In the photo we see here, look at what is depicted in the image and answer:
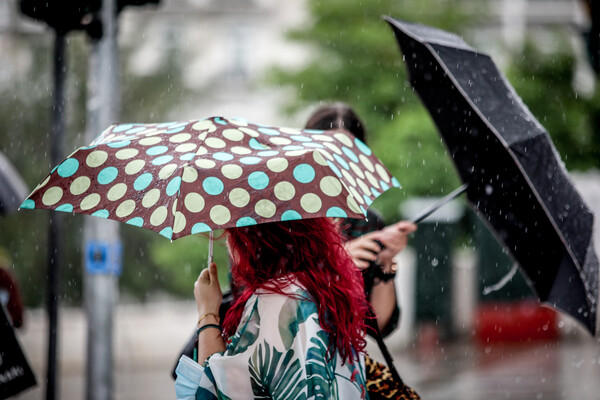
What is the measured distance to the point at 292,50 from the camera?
101 ft

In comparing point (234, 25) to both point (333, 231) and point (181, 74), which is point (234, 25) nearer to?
point (181, 74)

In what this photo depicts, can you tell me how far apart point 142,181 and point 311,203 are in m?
0.57

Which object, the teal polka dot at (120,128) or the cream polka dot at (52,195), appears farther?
the teal polka dot at (120,128)

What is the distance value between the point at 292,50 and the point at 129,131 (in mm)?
28181

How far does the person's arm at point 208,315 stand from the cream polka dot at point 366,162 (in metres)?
0.71

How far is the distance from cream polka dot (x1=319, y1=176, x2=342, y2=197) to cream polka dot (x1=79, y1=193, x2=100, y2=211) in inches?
29.6

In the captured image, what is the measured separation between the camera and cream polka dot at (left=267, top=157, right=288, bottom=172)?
2.52 meters

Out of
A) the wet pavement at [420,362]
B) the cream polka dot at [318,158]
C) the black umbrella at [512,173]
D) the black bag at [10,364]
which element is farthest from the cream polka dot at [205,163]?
the wet pavement at [420,362]

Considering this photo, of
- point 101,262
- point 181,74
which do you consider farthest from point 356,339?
point 181,74

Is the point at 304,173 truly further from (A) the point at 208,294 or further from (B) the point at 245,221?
(A) the point at 208,294

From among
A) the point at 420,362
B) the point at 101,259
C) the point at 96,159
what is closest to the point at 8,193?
the point at 101,259

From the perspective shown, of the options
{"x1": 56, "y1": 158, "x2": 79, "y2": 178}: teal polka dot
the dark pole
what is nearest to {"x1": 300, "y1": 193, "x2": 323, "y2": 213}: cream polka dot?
{"x1": 56, "y1": 158, "x2": 79, "y2": 178}: teal polka dot

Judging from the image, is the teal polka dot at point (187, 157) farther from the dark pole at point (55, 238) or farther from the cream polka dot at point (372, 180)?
the dark pole at point (55, 238)

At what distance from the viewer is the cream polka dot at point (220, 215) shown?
240 cm
